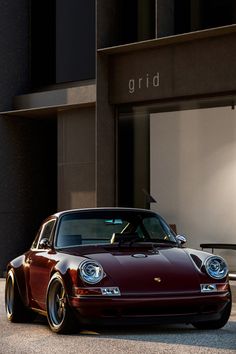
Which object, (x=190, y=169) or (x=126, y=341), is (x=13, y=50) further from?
(x=126, y=341)

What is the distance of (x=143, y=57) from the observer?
18.4 m

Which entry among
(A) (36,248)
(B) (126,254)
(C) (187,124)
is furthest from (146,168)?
(B) (126,254)

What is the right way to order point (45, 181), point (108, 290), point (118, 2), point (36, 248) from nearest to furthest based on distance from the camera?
point (108, 290), point (36, 248), point (118, 2), point (45, 181)

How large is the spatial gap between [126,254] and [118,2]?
34.6 ft

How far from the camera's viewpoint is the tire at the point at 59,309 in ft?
32.1

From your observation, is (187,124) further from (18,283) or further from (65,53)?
(18,283)

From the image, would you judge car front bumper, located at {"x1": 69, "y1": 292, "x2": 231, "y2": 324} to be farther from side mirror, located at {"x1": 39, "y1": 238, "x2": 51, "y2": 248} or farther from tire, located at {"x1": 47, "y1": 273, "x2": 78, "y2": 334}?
→ side mirror, located at {"x1": 39, "y1": 238, "x2": 51, "y2": 248}

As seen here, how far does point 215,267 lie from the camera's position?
33.3ft

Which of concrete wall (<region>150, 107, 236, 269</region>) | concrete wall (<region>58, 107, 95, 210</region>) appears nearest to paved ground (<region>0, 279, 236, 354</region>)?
concrete wall (<region>150, 107, 236, 269</region>)

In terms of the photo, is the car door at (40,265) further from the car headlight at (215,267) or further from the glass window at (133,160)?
the glass window at (133,160)

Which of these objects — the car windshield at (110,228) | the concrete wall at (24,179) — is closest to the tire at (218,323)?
the car windshield at (110,228)

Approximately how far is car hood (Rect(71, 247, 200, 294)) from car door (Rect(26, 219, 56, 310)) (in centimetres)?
69

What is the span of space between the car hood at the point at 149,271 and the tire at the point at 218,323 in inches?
20.6

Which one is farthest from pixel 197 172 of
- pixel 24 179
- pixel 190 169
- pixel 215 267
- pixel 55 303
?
pixel 55 303
